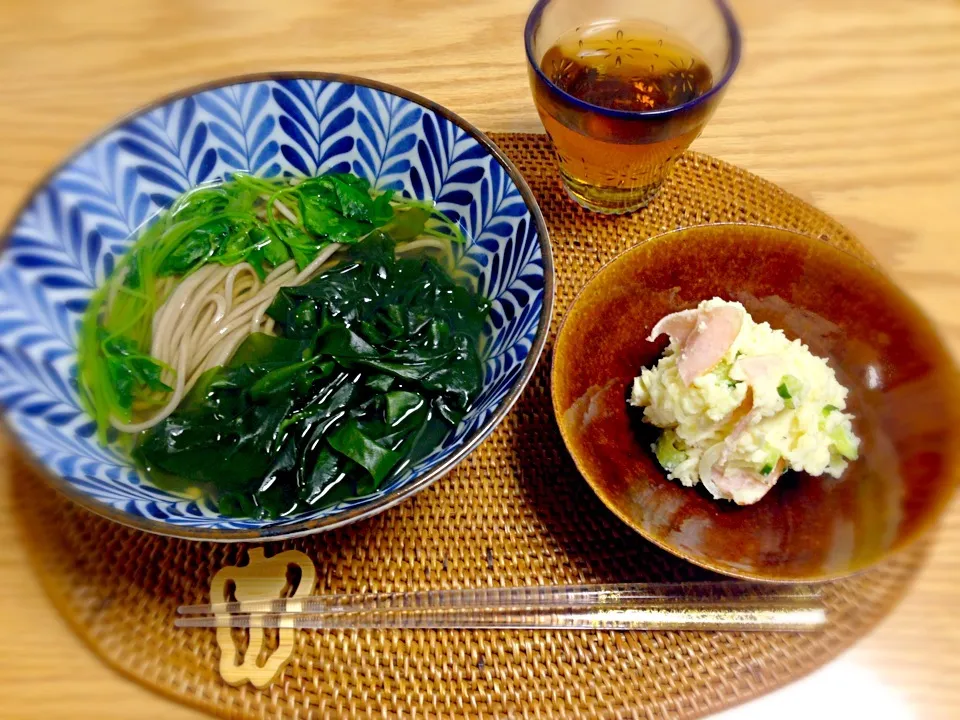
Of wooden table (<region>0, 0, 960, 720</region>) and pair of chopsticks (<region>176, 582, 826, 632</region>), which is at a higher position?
wooden table (<region>0, 0, 960, 720</region>)

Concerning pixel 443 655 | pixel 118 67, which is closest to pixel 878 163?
pixel 443 655

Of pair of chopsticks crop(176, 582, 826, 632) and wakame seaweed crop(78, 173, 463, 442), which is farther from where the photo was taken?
wakame seaweed crop(78, 173, 463, 442)

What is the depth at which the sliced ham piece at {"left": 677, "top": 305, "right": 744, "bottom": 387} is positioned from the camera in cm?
114

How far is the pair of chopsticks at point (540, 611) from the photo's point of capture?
1.10m

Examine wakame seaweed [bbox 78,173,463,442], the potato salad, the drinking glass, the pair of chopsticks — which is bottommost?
the pair of chopsticks

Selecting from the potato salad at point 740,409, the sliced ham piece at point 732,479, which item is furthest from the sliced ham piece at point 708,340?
the sliced ham piece at point 732,479

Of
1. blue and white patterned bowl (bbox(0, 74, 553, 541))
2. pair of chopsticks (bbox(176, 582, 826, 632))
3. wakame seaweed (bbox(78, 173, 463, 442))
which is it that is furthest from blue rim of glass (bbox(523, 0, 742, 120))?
pair of chopsticks (bbox(176, 582, 826, 632))

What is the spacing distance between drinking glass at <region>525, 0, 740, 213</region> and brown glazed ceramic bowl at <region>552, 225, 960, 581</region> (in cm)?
18

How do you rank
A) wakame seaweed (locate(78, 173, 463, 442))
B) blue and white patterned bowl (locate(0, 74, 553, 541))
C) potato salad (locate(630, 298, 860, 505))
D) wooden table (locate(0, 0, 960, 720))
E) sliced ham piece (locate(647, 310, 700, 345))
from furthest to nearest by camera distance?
wooden table (locate(0, 0, 960, 720))
wakame seaweed (locate(78, 173, 463, 442))
sliced ham piece (locate(647, 310, 700, 345))
potato salad (locate(630, 298, 860, 505))
blue and white patterned bowl (locate(0, 74, 553, 541))

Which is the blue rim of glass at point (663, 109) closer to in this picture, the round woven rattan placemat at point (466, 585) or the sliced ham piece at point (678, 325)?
the sliced ham piece at point (678, 325)

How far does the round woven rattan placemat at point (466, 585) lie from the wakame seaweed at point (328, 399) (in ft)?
0.37

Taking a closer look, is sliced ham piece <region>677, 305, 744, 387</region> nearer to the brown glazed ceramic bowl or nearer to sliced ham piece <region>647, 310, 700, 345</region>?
sliced ham piece <region>647, 310, 700, 345</region>

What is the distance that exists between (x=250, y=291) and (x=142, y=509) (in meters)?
0.59

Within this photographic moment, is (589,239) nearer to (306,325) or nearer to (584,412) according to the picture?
(584,412)
